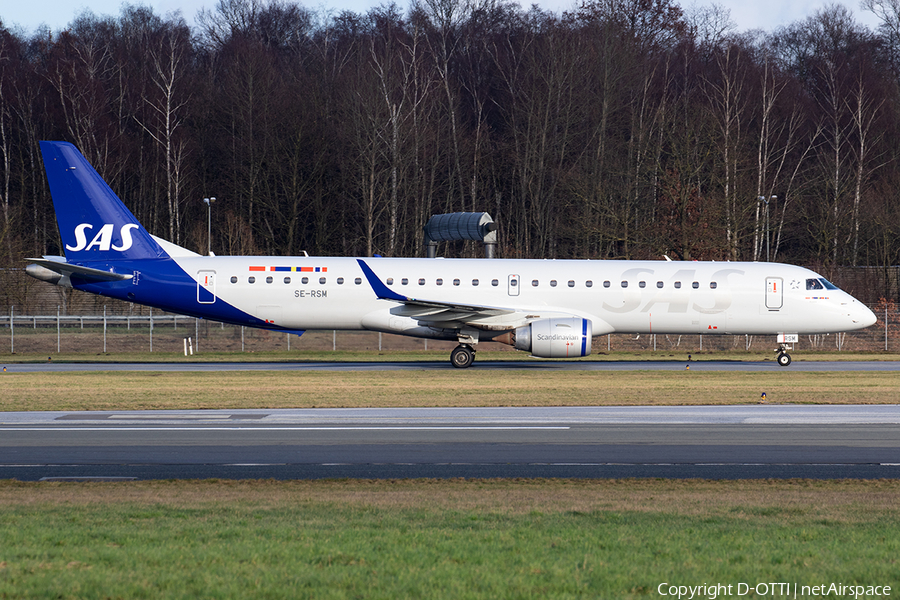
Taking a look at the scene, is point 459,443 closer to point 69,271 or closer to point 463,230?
point 69,271

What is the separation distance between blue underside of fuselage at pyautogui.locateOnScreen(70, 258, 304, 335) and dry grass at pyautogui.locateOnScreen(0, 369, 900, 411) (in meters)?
3.34

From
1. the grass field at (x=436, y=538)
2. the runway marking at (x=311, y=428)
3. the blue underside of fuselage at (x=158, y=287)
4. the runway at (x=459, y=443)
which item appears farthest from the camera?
the blue underside of fuselage at (x=158, y=287)

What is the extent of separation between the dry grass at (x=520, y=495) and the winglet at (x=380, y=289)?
53.4ft

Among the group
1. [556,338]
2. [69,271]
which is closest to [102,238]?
[69,271]

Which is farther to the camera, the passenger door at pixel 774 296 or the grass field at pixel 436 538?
the passenger door at pixel 774 296

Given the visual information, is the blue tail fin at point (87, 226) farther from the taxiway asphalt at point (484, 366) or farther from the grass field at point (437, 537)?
the grass field at point (437, 537)

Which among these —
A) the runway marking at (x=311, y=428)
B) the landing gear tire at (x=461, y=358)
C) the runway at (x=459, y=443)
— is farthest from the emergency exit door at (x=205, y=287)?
the runway marking at (x=311, y=428)

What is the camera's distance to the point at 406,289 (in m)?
28.0

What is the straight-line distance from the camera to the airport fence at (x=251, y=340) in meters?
38.2

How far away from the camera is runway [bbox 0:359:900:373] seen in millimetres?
27312

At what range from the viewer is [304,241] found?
2395 inches

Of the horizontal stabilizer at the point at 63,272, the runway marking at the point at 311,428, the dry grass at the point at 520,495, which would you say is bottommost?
the runway marking at the point at 311,428

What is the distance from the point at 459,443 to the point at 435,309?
1388 centimetres

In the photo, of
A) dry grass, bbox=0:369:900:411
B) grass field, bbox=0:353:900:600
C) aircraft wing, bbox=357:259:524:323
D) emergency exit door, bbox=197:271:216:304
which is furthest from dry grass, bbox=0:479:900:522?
emergency exit door, bbox=197:271:216:304
